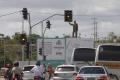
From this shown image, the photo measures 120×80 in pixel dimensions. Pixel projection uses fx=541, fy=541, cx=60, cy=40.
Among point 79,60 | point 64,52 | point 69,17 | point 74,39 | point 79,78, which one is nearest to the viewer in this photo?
point 79,78

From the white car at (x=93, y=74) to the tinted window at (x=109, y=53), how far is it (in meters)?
3.64

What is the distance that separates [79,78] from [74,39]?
152 ft

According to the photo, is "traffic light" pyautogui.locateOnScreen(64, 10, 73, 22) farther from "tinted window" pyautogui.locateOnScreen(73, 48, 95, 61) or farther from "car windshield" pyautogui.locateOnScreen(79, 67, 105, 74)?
"car windshield" pyautogui.locateOnScreen(79, 67, 105, 74)

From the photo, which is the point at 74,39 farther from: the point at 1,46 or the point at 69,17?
the point at 1,46

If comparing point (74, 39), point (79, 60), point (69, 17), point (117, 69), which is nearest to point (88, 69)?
point (117, 69)

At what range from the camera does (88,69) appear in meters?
28.3

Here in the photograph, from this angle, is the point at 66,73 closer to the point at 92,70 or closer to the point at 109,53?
the point at 109,53

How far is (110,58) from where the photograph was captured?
31.6 m

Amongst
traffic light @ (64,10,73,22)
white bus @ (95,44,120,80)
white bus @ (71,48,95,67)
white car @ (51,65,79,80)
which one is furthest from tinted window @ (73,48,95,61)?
white bus @ (95,44,120,80)

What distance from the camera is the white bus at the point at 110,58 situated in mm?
31297

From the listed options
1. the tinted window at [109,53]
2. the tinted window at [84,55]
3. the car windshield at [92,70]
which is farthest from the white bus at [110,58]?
the tinted window at [84,55]

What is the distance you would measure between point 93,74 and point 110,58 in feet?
13.7

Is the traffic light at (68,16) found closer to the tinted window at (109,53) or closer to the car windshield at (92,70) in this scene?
the tinted window at (109,53)

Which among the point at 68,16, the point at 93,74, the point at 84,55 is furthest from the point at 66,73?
the point at 68,16
